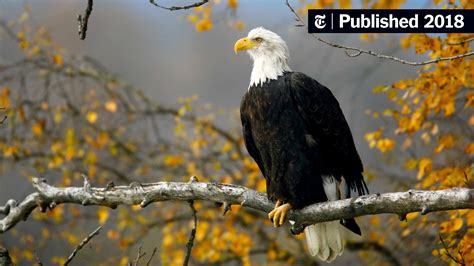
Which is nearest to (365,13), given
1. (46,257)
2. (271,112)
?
(271,112)

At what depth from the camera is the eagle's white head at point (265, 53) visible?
354 cm

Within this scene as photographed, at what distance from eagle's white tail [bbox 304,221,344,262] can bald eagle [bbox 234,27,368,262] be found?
23cm

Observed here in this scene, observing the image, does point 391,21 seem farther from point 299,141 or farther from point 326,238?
point 326,238

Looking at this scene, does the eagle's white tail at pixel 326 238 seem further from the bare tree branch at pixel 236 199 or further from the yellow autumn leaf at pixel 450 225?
the yellow autumn leaf at pixel 450 225

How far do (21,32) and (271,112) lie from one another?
3.71 m

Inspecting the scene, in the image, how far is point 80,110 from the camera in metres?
6.46

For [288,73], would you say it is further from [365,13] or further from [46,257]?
[46,257]

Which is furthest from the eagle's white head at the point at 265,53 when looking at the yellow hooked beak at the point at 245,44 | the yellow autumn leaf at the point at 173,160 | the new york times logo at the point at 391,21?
the yellow autumn leaf at the point at 173,160

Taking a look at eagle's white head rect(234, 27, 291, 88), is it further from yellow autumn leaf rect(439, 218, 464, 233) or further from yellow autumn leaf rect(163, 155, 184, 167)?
yellow autumn leaf rect(163, 155, 184, 167)

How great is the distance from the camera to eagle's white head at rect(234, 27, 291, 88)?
354cm

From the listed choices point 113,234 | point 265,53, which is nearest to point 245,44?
point 265,53

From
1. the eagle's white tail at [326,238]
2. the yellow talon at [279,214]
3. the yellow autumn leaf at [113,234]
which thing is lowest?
the eagle's white tail at [326,238]

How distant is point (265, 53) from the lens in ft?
12.0

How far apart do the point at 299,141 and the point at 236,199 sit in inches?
21.2
